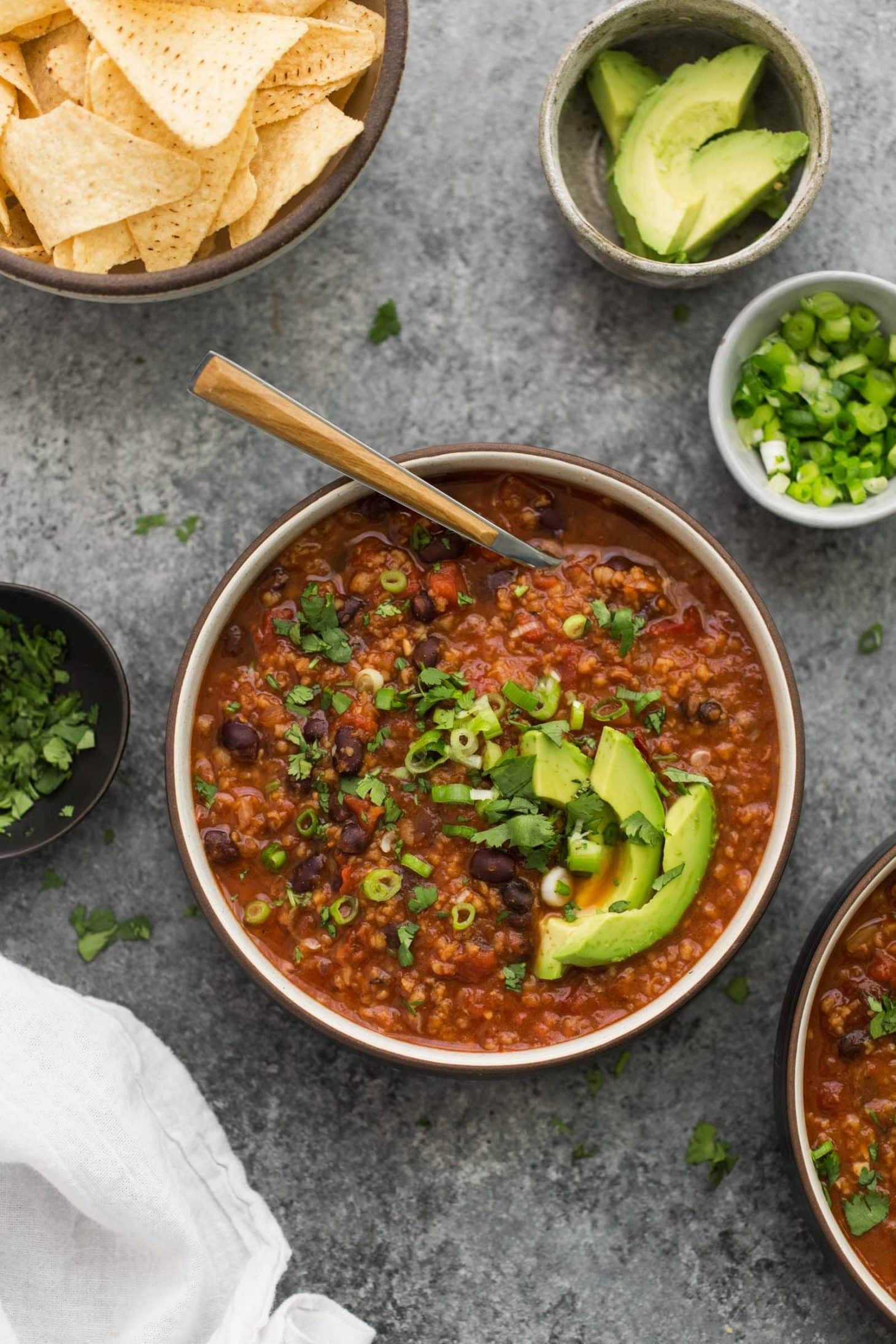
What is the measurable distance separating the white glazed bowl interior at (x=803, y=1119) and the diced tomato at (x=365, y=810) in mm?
1114

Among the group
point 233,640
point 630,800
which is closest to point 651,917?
point 630,800

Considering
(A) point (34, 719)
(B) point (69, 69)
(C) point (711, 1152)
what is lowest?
(C) point (711, 1152)

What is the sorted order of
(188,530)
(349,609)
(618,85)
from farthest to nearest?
1. (188,530)
2. (618,85)
3. (349,609)

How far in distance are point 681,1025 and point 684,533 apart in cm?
132

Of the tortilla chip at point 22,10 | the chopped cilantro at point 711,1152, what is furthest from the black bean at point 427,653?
the tortilla chip at point 22,10

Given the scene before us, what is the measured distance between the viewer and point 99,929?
11.3 ft

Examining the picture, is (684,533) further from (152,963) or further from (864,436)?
(152,963)

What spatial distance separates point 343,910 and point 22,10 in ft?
7.41

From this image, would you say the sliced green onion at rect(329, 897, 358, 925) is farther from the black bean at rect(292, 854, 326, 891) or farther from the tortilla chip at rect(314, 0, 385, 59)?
the tortilla chip at rect(314, 0, 385, 59)

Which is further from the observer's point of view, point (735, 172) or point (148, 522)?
point (148, 522)

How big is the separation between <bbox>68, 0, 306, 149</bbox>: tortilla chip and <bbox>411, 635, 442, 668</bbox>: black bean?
4.07ft

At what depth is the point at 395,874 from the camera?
10.1 feet

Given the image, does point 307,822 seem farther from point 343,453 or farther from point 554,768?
point 343,453

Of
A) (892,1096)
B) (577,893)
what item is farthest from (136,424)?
(892,1096)
